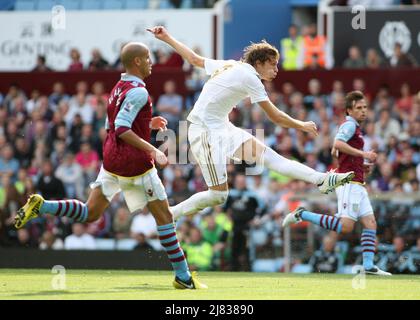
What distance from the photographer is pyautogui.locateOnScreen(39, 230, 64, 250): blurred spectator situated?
18.9 meters

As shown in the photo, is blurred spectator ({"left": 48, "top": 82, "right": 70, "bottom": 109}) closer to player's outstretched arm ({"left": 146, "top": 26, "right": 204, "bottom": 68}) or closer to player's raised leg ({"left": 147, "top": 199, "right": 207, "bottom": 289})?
player's outstretched arm ({"left": 146, "top": 26, "right": 204, "bottom": 68})

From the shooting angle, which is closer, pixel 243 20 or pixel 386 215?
pixel 386 215

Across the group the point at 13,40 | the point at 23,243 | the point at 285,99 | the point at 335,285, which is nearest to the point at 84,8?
the point at 13,40

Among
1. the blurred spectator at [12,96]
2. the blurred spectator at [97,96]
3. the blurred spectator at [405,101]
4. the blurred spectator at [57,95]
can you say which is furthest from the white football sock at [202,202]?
the blurred spectator at [12,96]

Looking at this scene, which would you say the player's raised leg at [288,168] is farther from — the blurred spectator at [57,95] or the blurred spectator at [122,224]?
the blurred spectator at [57,95]

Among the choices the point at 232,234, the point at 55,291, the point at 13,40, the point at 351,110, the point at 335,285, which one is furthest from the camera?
the point at 13,40

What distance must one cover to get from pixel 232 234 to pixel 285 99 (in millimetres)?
4137

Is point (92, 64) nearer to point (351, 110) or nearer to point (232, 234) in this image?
point (232, 234)

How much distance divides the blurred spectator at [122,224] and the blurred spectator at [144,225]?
0.09 m

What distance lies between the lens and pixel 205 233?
720 inches

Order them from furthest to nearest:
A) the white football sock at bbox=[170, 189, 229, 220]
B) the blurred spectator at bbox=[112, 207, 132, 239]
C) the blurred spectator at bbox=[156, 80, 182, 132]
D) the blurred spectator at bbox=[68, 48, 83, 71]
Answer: the blurred spectator at bbox=[68, 48, 83, 71] → the blurred spectator at bbox=[156, 80, 182, 132] → the blurred spectator at bbox=[112, 207, 132, 239] → the white football sock at bbox=[170, 189, 229, 220]

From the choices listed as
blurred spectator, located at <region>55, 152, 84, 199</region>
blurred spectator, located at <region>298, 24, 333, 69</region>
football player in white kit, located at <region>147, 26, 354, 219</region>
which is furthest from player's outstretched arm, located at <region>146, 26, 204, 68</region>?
blurred spectator, located at <region>298, 24, 333, 69</region>

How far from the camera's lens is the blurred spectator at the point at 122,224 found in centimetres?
1898

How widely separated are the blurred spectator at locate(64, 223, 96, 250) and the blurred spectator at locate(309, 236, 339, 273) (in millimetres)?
3677
